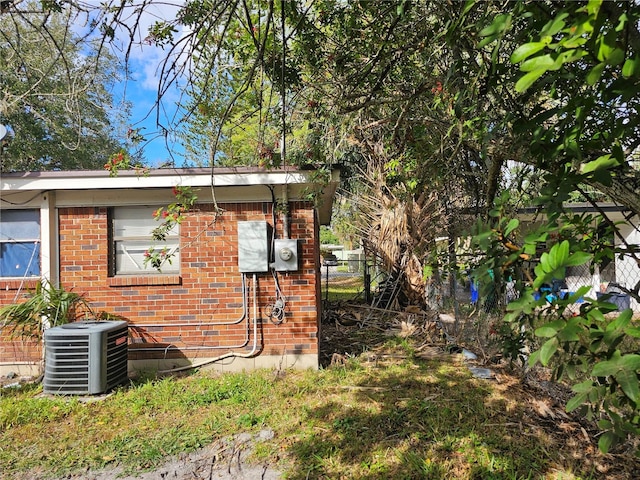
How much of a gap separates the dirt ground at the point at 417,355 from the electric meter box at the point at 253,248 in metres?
1.88

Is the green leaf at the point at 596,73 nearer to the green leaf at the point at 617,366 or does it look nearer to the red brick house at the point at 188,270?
the green leaf at the point at 617,366

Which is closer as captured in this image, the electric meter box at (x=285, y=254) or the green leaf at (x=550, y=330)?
the green leaf at (x=550, y=330)

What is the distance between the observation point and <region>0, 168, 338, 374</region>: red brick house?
5730 mm

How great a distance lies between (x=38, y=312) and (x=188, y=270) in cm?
202

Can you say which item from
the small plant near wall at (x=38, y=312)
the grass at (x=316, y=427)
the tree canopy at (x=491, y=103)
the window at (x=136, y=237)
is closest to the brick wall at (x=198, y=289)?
the window at (x=136, y=237)

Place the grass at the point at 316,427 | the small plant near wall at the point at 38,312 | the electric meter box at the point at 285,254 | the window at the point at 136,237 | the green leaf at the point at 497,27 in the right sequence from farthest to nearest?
1. the window at the point at 136,237
2. the electric meter box at the point at 285,254
3. the small plant near wall at the point at 38,312
4. the grass at the point at 316,427
5. the green leaf at the point at 497,27

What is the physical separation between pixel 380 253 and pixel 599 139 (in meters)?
9.13

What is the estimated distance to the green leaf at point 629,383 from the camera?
0.97 m

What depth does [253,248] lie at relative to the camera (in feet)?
18.7

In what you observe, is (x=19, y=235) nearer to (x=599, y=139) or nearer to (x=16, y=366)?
(x=16, y=366)

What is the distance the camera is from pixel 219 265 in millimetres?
5828

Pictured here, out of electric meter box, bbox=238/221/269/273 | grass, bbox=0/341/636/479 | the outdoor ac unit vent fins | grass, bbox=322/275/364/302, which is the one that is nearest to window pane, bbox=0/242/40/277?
the outdoor ac unit vent fins

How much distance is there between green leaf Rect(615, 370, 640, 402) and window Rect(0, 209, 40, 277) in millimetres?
6855

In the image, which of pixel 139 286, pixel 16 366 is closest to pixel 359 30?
pixel 139 286
